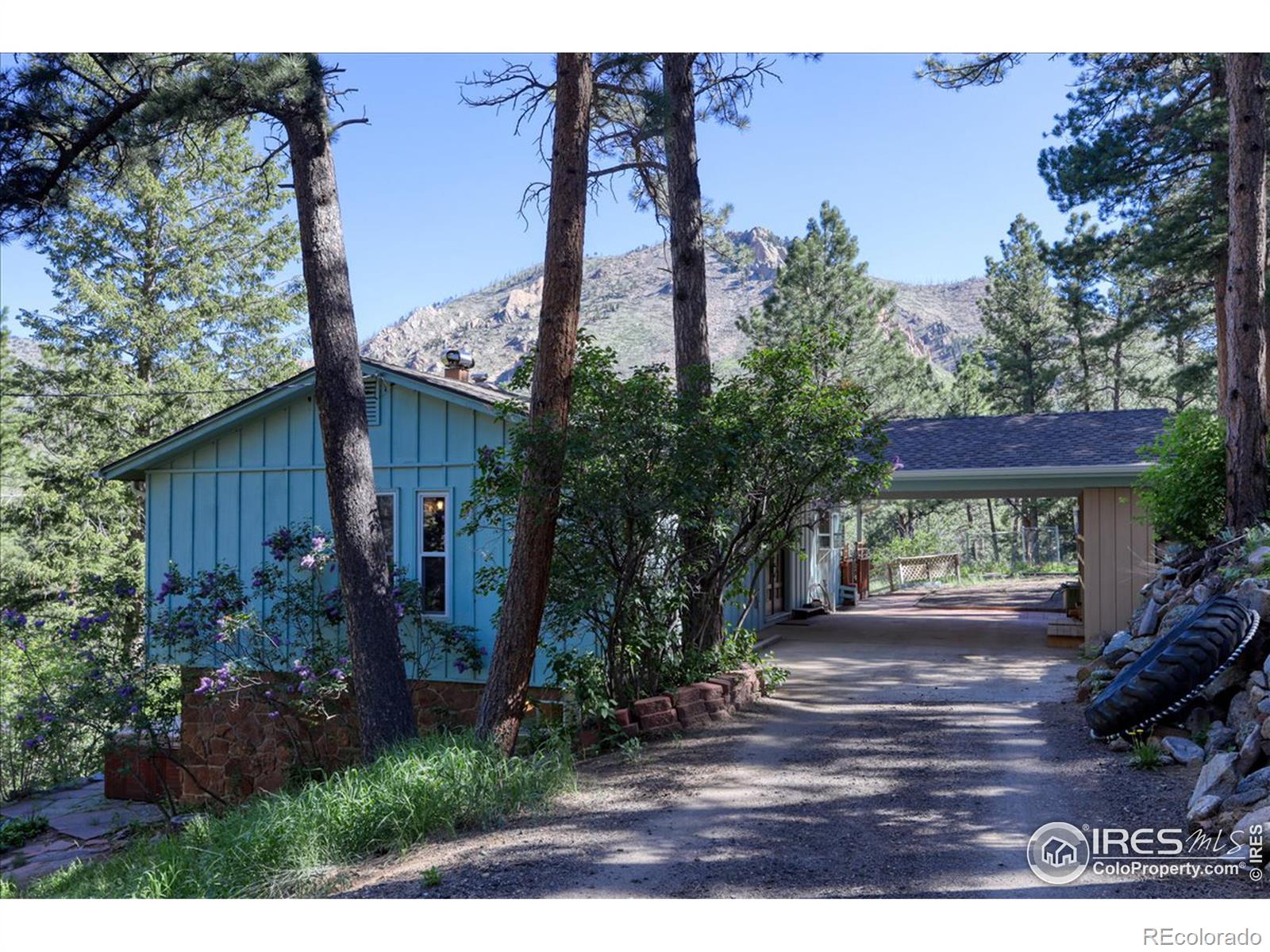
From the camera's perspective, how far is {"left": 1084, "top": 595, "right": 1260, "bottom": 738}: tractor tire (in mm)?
5781

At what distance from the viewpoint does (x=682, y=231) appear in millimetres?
8797

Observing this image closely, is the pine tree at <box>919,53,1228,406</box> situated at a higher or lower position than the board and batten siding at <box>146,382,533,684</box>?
higher

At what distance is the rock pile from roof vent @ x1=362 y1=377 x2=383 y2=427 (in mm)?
7069

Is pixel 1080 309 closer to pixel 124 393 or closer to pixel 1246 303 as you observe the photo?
pixel 1246 303

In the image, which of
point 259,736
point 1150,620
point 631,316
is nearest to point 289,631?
point 259,736

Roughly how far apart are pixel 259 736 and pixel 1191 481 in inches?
383

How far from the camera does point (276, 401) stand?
1016 centimetres

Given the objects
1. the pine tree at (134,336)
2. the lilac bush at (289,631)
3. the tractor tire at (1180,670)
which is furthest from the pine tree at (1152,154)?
the pine tree at (134,336)

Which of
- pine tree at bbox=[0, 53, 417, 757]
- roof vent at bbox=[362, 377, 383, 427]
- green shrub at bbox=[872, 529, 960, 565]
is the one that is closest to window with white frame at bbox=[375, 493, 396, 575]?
roof vent at bbox=[362, 377, 383, 427]

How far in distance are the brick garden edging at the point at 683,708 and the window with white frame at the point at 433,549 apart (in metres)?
3.19

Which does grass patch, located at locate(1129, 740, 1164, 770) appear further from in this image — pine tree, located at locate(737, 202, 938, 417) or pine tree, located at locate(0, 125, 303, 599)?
pine tree, located at locate(737, 202, 938, 417)

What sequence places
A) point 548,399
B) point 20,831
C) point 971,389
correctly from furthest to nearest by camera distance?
point 971,389 → point 20,831 → point 548,399

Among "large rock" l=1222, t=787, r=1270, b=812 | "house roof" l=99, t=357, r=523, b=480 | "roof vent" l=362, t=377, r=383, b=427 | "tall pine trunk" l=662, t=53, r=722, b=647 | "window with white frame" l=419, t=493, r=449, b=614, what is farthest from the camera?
"roof vent" l=362, t=377, r=383, b=427
